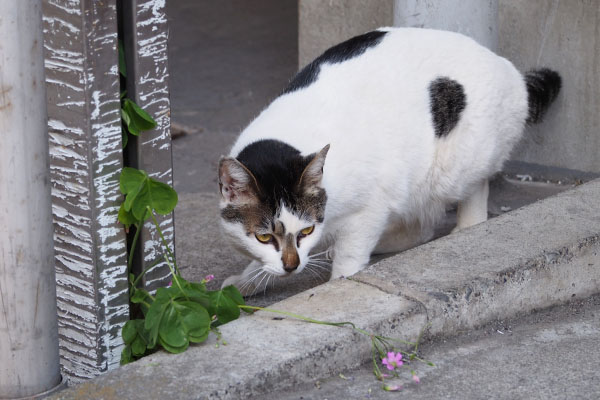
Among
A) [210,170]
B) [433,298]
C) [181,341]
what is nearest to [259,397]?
[181,341]

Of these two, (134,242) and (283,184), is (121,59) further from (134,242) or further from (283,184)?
(283,184)

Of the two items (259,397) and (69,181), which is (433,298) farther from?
(69,181)

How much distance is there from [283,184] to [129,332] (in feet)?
3.05

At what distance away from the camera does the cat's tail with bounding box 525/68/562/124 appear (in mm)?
4551

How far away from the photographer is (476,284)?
3000mm

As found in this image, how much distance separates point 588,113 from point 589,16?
0.51 meters

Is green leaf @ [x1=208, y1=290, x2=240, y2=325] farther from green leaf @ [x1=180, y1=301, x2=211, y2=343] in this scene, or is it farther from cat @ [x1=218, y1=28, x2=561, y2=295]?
cat @ [x1=218, y1=28, x2=561, y2=295]

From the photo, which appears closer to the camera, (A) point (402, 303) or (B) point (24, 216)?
(B) point (24, 216)

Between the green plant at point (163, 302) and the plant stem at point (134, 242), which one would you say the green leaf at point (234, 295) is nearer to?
the green plant at point (163, 302)

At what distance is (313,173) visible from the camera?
335 centimetres

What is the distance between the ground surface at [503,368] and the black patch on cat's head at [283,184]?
31.1 inches

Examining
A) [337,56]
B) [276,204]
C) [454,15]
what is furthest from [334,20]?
[276,204]

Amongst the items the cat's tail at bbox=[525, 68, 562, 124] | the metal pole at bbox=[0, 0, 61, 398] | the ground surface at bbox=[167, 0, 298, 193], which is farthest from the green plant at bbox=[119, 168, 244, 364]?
the ground surface at bbox=[167, 0, 298, 193]

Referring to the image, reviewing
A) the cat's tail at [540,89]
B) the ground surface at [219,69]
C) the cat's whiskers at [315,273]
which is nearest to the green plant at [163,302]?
the cat's whiskers at [315,273]
